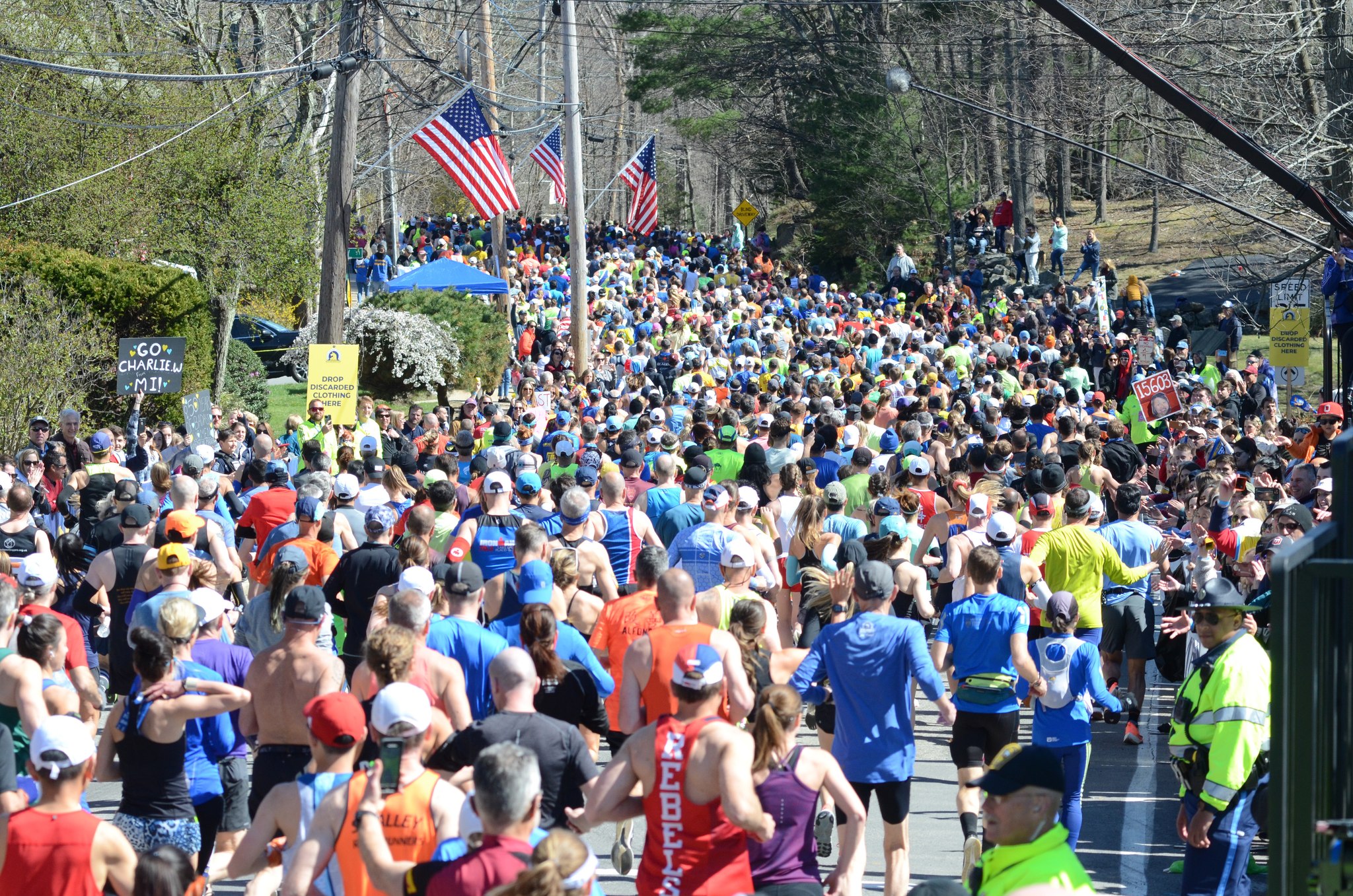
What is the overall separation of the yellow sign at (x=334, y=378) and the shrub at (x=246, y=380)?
9.46 m

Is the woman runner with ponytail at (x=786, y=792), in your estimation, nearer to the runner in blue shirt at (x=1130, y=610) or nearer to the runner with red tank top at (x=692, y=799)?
the runner with red tank top at (x=692, y=799)

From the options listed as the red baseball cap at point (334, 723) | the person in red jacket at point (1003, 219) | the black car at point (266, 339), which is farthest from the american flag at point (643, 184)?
the red baseball cap at point (334, 723)

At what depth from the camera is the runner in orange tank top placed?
6.41 m

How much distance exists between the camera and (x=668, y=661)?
21.2 feet

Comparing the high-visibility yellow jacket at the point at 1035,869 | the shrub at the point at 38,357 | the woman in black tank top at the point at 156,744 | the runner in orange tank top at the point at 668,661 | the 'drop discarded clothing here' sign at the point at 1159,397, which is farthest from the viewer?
the shrub at the point at 38,357

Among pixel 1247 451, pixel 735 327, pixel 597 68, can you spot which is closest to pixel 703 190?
pixel 597 68

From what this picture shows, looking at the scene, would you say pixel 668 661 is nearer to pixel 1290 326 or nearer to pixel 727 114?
pixel 1290 326

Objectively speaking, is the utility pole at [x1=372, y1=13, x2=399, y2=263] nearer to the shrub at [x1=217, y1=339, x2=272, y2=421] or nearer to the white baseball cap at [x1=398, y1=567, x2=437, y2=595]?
the shrub at [x1=217, y1=339, x2=272, y2=421]

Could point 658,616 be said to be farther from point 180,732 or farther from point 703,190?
point 703,190

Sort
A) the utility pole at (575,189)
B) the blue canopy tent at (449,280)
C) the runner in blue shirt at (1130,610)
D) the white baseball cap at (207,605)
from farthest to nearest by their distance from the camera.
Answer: the blue canopy tent at (449,280), the utility pole at (575,189), the runner in blue shirt at (1130,610), the white baseball cap at (207,605)

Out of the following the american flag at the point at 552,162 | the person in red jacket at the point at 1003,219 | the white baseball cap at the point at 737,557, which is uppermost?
the person in red jacket at the point at 1003,219

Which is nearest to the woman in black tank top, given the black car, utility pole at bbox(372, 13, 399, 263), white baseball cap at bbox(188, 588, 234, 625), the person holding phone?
white baseball cap at bbox(188, 588, 234, 625)

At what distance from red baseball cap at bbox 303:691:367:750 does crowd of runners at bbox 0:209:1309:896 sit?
0.01 metres

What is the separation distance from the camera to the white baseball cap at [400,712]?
15.2 feet
